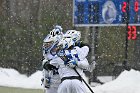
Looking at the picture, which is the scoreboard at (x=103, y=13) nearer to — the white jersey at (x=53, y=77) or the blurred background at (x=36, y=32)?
the blurred background at (x=36, y=32)

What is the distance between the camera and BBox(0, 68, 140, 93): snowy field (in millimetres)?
16900

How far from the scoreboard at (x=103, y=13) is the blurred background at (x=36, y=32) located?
8.93 meters

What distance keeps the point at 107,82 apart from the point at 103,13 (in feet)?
7.67

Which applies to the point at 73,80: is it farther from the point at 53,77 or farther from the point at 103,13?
the point at 103,13

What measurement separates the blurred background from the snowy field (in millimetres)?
7584

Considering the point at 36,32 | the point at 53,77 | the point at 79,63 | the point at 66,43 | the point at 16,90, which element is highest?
the point at 66,43

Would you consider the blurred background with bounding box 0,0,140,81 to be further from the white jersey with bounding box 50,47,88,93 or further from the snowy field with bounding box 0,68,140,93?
the white jersey with bounding box 50,47,88,93

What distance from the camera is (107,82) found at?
763 inches

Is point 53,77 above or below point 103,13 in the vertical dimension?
below

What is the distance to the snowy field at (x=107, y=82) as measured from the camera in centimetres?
1690

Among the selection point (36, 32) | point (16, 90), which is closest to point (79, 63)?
point (16, 90)

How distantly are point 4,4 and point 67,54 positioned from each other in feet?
82.9

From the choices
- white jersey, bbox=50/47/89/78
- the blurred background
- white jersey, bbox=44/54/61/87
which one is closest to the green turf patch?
white jersey, bbox=44/54/61/87

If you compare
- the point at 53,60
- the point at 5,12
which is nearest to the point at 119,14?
the point at 53,60
